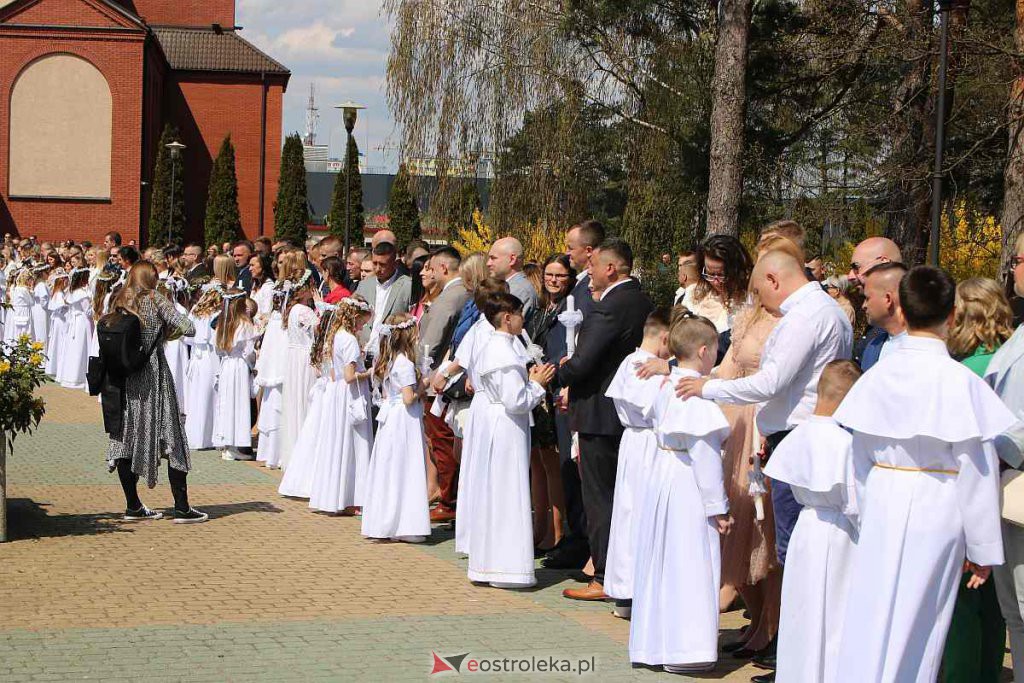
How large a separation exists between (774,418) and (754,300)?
1030mm

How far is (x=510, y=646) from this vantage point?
7148mm

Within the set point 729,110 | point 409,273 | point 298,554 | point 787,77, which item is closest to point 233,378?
point 409,273

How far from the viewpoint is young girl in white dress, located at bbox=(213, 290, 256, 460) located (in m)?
14.7

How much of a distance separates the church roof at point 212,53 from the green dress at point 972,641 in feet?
212

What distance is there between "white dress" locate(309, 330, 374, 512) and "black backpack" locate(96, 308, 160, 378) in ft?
5.89

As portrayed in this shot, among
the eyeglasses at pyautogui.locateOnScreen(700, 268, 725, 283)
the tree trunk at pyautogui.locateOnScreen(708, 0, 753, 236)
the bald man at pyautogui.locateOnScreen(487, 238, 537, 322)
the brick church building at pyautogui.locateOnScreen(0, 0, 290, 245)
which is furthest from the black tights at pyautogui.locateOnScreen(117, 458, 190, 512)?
the brick church building at pyautogui.locateOnScreen(0, 0, 290, 245)

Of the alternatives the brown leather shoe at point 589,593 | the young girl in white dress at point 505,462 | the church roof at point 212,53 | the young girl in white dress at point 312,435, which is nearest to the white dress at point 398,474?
the young girl in white dress at point 505,462

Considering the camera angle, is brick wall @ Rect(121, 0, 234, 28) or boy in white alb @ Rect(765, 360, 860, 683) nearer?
boy in white alb @ Rect(765, 360, 860, 683)

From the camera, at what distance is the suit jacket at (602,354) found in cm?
822

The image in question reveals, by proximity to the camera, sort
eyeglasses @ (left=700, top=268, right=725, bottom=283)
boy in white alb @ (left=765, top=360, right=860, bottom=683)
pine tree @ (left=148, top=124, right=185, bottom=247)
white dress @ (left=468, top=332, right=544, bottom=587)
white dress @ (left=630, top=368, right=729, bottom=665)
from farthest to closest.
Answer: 1. pine tree @ (left=148, top=124, right=185, bottom=247)
2. white dress @ (left=468, top=332, right=544, bottom=587)
3. eyeglasses @ (left=700, top=268, right=725, bottom=283)
4. white dress @ (left=630, top=368, right=729, bottom=665)
5. boy in white alb @ (left=765, top=360, right=860, bottom=683)

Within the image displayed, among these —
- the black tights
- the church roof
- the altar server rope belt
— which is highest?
the church roof

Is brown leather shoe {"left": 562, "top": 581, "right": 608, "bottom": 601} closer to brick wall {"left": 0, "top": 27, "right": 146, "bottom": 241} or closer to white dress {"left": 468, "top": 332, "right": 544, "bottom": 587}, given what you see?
white dress {"left": 468, "top": 332, "right": 544, "bottom": 587}

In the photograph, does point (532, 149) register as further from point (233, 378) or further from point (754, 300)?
point (754, 300)

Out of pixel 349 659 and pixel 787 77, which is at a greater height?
pixel 787 77
